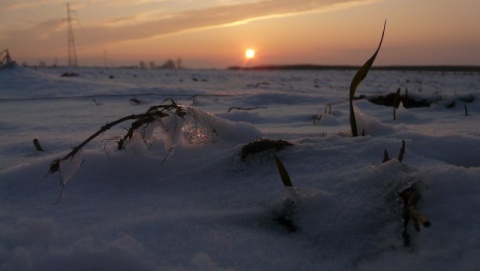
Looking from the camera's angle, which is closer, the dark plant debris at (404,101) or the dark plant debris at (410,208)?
the dark plant debris at (410,208)

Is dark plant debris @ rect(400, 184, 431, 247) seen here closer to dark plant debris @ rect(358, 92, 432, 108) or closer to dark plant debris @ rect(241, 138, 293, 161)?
dark plant debris @ rect(241, 138, 293, 161)

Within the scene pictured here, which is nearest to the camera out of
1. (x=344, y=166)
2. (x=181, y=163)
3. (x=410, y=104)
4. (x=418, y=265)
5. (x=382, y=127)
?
(x=418, y=265)

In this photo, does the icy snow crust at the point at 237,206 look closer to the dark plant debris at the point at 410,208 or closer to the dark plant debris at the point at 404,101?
the dark plant debris at the point at 410,208

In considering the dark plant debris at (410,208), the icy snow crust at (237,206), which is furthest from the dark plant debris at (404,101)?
the dark plant debris at (410,208)

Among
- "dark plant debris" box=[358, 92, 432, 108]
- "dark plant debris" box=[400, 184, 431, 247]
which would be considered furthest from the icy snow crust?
"dark plant debris" box=[358, 92, 432, 108]

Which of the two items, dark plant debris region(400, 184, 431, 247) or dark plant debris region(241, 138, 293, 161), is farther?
dark plant debris region(241, 138, 293, 161)

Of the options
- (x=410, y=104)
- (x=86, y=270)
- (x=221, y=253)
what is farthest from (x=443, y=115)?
(x=86, y=270)

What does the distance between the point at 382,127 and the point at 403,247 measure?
2.86 ft

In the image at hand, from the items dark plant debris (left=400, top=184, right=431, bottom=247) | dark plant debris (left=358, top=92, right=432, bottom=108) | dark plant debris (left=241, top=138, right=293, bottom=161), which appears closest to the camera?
dark plant debris (left=400, top=184, right=431, bottom=247)

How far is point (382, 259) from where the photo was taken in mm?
718

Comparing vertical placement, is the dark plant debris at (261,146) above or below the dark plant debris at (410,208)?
above

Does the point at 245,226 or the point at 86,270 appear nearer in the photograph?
the point at 86,270

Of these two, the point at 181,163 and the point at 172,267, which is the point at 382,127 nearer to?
the point at 181,163

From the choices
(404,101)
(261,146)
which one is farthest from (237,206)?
(404,101)
